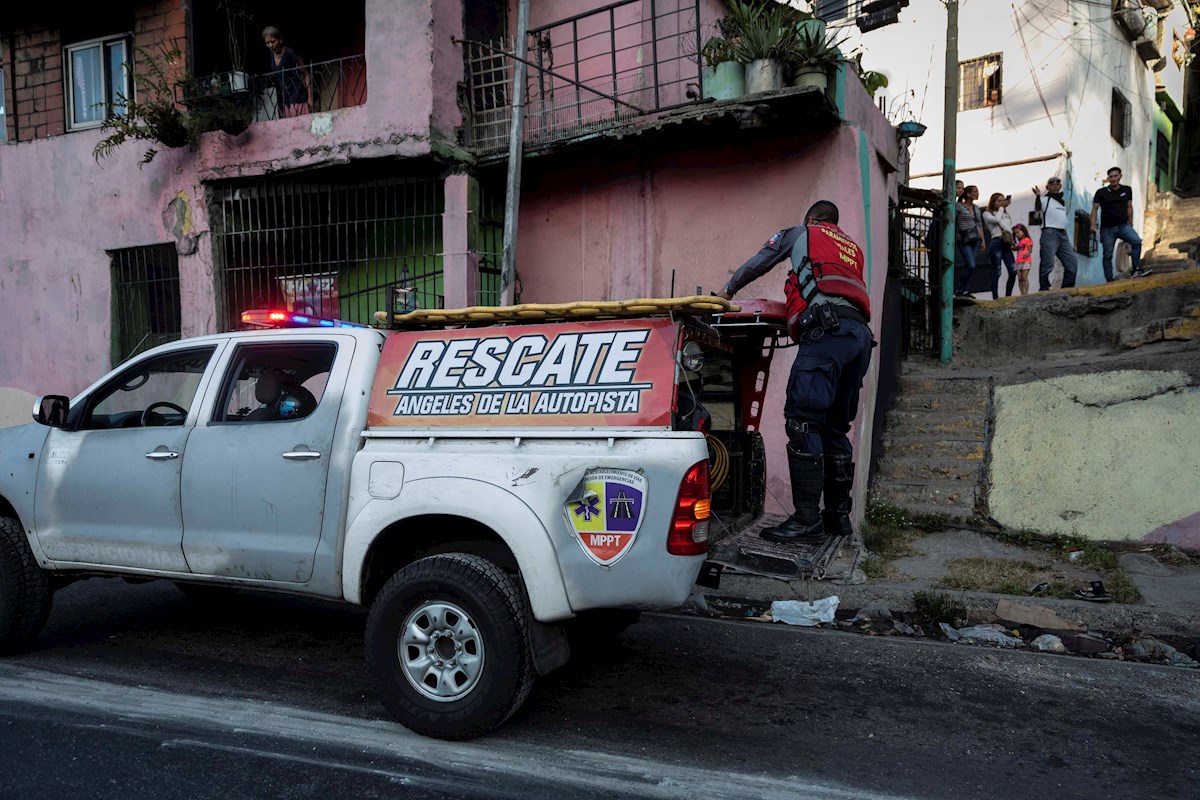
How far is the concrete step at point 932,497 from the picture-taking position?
24.2ft

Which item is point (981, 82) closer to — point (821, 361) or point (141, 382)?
point (821, 361)

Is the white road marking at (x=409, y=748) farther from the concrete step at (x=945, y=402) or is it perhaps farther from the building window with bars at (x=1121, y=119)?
the building window with bars at (x=1121, y=119)

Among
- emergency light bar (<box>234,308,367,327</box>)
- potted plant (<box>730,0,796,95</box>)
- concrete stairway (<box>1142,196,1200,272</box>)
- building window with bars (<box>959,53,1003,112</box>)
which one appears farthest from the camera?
building window with bars (<box>959,53,1003,112</box>)

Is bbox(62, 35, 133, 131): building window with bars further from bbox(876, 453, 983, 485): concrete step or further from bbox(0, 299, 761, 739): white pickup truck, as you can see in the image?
bbox(876, 453, 983, 485): concrete step

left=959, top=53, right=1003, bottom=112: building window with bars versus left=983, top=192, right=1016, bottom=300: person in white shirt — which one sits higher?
left=959, top=53, right=1003, bottom=112: building window with bars

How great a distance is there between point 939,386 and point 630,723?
6.28m

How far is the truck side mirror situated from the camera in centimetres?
448

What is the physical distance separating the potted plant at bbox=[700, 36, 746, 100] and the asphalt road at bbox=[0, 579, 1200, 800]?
4714mm

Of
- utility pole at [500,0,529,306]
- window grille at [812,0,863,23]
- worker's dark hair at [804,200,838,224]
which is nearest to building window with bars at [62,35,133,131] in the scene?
utility pole at [500,0,529,306]

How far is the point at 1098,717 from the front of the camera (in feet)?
12.8

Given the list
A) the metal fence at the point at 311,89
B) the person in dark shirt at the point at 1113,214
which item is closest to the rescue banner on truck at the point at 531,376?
the metal fence at the point at 311,89

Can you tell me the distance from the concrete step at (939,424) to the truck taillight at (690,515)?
5.55 metres

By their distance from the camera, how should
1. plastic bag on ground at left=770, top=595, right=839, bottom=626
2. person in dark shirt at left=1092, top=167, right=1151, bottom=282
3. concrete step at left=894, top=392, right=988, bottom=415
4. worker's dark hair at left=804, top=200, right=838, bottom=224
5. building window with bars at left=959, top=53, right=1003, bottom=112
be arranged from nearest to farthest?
worker's dark hair at left=804, top=200, right=838, bottom=224 → plastic bag on ground at left=770, top=595, right=839, bottom=626 → concrete step at left=894, top=392, right=988, bottom=415 → person in dark shirt at left=1092, top=167, right=1151, bottom=282 → building window with bars at left=959, top=53, right=1003, bottom=112

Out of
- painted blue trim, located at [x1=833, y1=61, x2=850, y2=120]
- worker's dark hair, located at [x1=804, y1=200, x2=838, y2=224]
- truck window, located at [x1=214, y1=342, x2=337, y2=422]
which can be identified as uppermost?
painted blue trim, located at [x1=833, y1=61, x2=850, y2=120]
